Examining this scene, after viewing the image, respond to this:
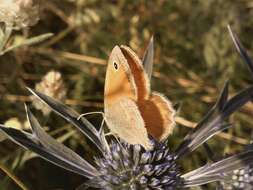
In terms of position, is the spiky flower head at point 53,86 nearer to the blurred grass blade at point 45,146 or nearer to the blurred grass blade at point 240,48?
the blurred grass blade at point 45,146

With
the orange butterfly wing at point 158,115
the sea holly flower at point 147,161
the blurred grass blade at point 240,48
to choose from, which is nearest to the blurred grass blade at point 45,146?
the sea holly flower at point 147,161

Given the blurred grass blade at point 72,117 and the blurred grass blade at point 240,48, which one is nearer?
the blurred grass blade at point 72,117

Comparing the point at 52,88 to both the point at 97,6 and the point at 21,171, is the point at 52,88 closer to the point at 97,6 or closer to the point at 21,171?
the point at 21,171

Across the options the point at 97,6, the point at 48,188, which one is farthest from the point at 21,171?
the point at 97,6

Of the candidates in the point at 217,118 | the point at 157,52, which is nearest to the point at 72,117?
the point at 217,118

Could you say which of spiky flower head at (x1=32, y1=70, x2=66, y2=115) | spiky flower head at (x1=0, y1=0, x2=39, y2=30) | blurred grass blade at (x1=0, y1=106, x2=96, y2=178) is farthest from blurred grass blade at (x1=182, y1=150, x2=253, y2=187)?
spiky flower head at (x1=0, y1=0, x2=39, y2=30)

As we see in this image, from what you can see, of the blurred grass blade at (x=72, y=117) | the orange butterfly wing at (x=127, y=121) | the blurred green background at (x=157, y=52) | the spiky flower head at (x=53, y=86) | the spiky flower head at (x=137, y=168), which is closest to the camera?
the orange butterfly wing at (x=127, y=121)

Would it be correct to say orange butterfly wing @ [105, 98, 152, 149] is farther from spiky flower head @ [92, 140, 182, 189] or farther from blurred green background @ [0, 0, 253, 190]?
blurred green background @ [0, 0, 253, 190]
